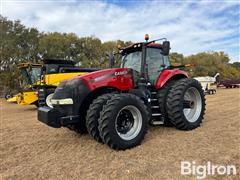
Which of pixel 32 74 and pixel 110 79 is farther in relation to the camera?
pixel 32 74

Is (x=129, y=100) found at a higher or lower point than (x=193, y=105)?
higher

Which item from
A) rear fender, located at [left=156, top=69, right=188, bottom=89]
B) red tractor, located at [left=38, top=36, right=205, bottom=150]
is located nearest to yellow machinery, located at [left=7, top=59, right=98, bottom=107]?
red tractor, located at [left=38, top=36, right=205, bottom=150]

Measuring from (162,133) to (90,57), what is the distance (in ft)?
85.4

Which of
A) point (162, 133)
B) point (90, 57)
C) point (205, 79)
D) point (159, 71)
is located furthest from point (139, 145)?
point (90, 57)

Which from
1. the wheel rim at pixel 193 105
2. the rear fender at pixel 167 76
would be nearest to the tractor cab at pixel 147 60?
the rear fender at pixel 167 76

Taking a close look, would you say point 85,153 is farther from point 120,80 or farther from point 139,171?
point 120,80

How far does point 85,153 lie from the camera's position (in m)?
3.95

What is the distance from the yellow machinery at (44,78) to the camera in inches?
390

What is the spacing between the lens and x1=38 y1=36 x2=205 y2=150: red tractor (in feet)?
13.0

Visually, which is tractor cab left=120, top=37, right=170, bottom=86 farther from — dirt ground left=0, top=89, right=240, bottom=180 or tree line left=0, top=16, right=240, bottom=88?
tree line left=0, top=16, right=240, bottom=88

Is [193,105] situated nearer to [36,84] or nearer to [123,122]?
[123,122]

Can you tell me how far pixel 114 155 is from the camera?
3.78m

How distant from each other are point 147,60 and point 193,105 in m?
1.67

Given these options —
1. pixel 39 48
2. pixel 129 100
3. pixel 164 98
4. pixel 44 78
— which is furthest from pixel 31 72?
pixel 39 48
